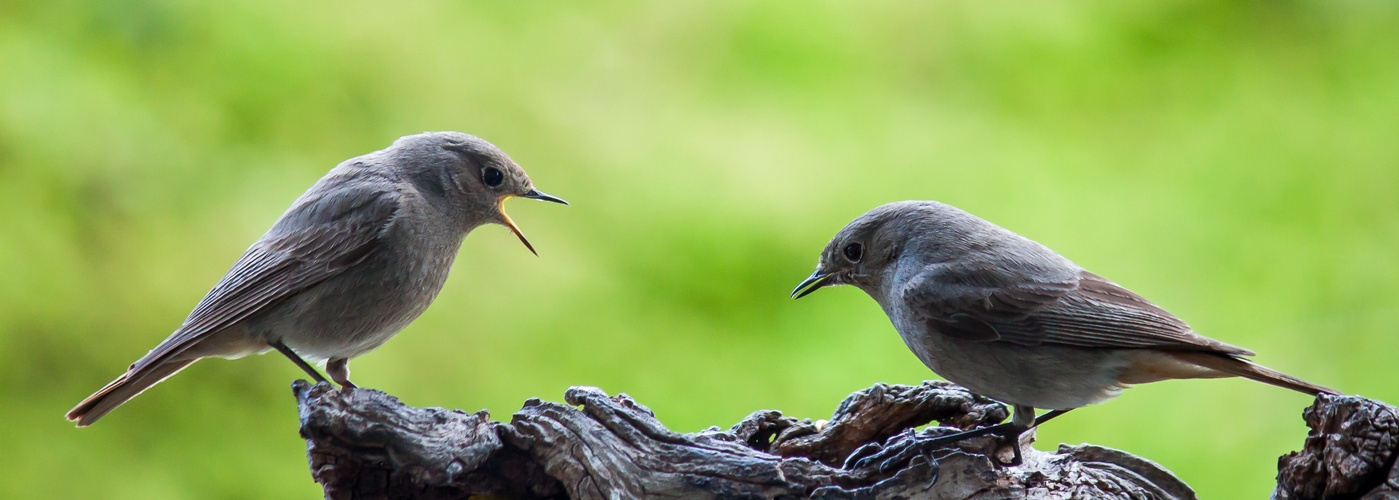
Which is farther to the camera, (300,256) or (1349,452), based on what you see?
(300,256)

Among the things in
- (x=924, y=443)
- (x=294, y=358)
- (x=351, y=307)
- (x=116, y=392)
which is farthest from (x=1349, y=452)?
(x=116, y=392)

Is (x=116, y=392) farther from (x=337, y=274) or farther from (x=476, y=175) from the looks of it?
(x=476, y=175)

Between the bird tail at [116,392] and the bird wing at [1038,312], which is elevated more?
the bird wing at [1038,312]

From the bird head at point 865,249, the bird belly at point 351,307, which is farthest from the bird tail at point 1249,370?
the bird belly at point 351,307

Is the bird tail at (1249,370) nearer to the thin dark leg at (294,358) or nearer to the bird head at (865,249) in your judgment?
the bird head at (865,249)

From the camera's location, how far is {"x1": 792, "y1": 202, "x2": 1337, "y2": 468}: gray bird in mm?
1988

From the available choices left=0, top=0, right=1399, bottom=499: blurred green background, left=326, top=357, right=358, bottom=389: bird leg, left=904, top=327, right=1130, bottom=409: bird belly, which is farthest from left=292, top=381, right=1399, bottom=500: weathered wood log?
left=0, top=0, right=1399, bottom=499: blurred green background

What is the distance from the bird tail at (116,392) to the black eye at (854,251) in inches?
59.5

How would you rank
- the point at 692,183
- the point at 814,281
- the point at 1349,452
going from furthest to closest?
the point at 692,183
the point at 814,281
the point at 1349,452

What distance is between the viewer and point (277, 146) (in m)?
3.15

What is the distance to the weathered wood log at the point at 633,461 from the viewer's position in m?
1.72

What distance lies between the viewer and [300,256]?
2.00 meters

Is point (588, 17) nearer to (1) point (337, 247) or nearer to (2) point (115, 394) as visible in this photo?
(1) point (337, 247)

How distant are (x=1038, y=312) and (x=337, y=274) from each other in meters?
1.49
